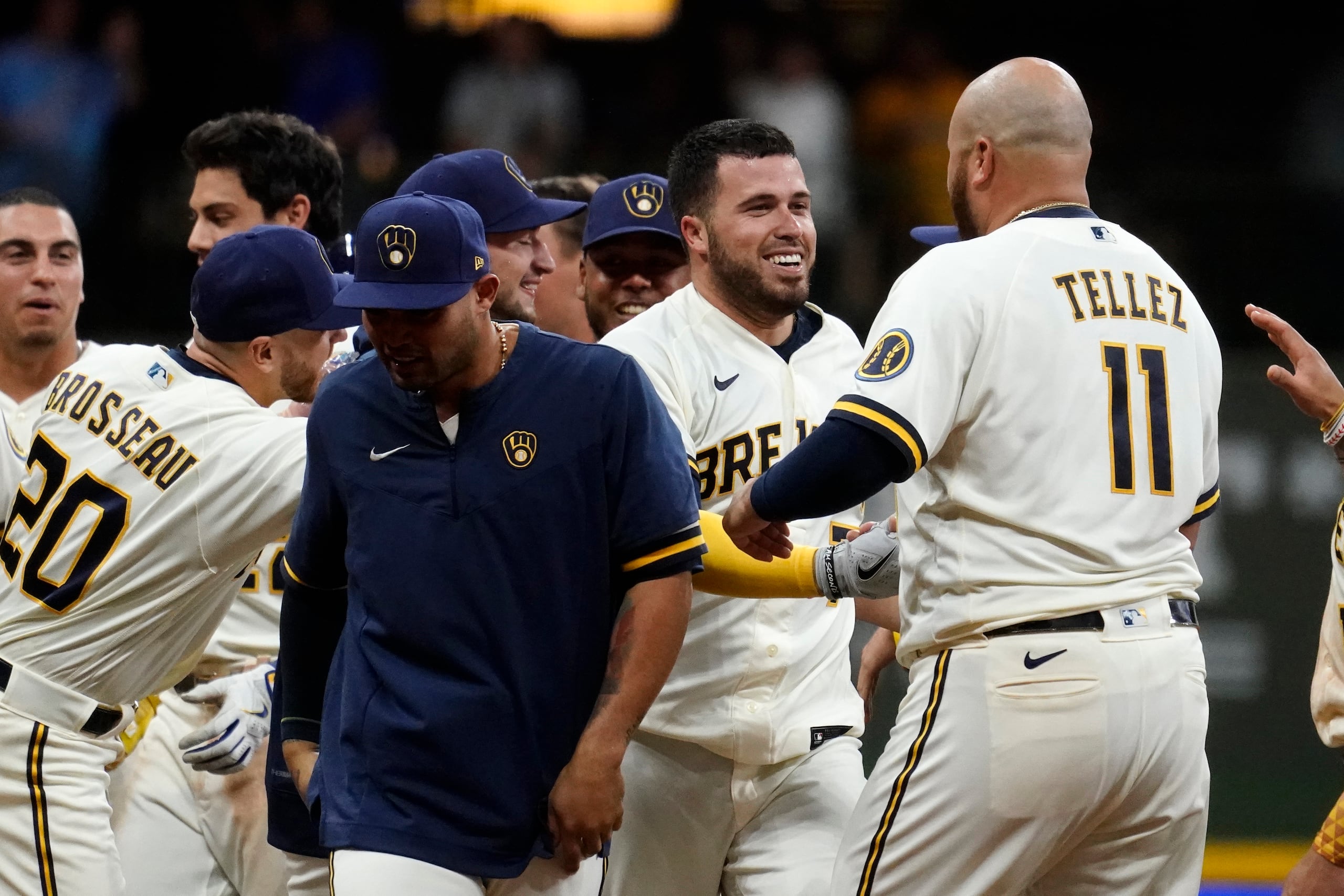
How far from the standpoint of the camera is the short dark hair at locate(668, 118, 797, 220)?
16.7 feet

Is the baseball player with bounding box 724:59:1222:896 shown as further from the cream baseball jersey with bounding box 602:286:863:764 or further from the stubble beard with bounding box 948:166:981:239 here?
the cream baseball jersey with bounding box 602:286:863:764

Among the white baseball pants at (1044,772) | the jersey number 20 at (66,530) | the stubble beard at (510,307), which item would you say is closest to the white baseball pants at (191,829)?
the jersey number 20 at (66,530)

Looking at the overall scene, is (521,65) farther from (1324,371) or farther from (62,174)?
(1324,371)

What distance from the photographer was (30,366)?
6.33 m

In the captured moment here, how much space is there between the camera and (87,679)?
4.62 m

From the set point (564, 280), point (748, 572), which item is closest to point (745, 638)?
point (748, 572)

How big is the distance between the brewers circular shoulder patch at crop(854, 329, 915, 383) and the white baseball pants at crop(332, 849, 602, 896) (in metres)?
1.28

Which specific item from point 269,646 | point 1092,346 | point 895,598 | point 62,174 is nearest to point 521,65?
point 62,174

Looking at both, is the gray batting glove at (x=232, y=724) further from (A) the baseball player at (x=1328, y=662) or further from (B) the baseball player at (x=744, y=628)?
(A) the baseball player at (x=1328, y=662)

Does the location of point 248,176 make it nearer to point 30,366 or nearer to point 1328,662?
point 30,366

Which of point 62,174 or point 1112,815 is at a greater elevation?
point 62,174

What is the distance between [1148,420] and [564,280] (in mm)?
3491

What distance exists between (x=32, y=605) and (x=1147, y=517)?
2905 mm

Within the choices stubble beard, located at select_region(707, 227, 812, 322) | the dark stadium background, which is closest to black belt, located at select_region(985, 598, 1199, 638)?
stubble beard, located at select_region(707, 227, 812, 322)
